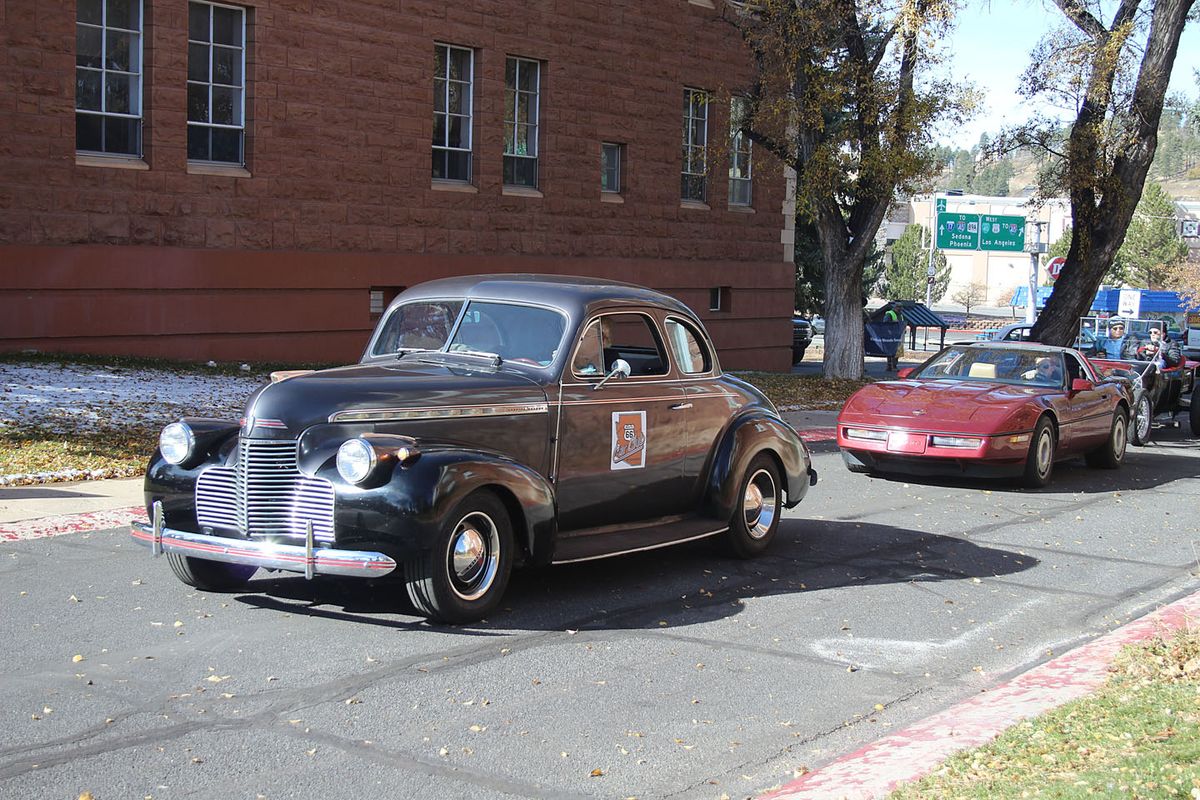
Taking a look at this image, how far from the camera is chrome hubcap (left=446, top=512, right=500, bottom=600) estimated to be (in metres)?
7.21

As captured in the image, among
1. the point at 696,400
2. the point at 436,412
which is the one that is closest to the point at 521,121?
the point at 696,400

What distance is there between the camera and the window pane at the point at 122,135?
59.8ft

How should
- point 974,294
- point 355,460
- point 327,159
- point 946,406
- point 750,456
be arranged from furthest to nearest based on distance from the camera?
point 974,294 < point 327,159 < point 946,406 < point 750,456 < point 355,460

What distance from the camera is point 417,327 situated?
8.66 metres

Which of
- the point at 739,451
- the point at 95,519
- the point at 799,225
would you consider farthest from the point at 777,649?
the point at 799,225

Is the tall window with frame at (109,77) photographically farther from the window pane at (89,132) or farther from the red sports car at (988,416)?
the red sports car at (988,416)

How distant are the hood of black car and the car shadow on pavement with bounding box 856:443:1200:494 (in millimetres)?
7434

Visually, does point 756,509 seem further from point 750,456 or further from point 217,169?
point 217,169

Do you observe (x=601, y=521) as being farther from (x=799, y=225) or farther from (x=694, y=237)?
(x=799, y=225)

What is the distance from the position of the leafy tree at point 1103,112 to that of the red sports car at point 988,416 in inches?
435

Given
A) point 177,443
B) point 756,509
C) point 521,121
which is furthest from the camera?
point 521,121

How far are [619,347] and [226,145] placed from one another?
12.6 metres

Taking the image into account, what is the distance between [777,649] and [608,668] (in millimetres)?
1052

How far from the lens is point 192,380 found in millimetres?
16938
